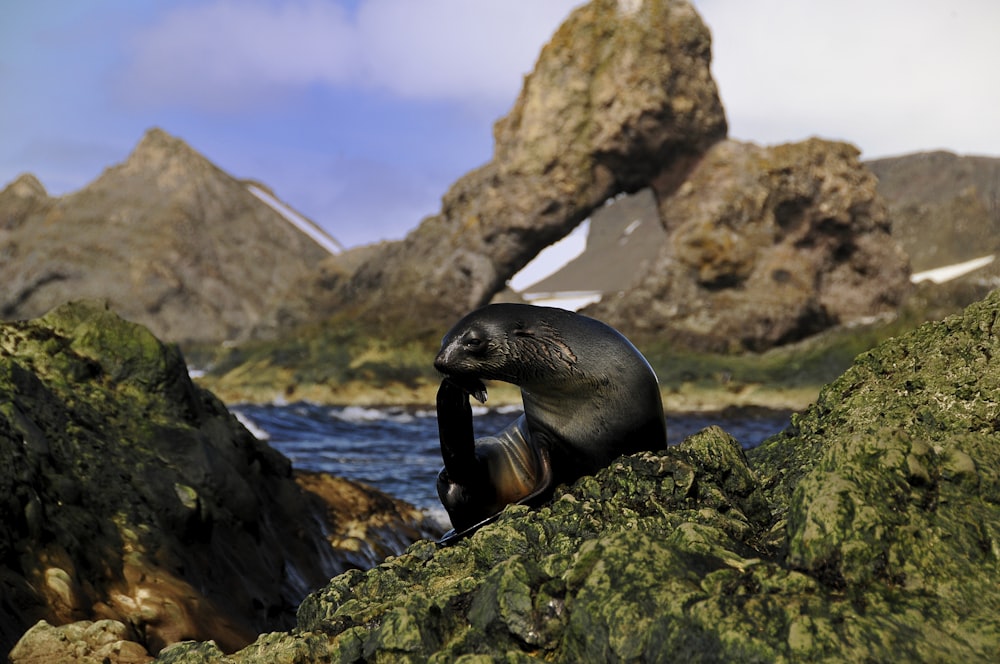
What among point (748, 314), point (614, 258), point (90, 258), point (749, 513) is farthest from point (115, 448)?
point (614, 258)

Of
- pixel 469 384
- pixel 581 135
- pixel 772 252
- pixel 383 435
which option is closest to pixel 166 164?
pixel 581 135

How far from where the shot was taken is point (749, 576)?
235 cm

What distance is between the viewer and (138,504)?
5270 millimetres

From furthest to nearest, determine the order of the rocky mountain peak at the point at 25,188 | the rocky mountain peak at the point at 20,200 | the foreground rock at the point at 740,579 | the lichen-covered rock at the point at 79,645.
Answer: the rocky mountain peak at the point at 25,188 < the rocky mountain peak at the point at 20,200 < the lichen-covered rock at the point at 79,645 < the foreground rock at the point at 740,579

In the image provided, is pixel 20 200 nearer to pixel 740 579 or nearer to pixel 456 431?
pixel 456 431

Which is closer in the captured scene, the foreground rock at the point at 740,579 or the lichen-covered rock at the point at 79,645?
the foreground rock at the point at 740,579

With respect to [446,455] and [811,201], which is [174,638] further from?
[811,201]

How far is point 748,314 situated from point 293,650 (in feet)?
89.2

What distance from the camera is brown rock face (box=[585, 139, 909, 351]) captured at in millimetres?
29312

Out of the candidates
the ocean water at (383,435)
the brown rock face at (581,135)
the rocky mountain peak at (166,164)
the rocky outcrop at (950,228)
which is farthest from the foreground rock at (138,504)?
the rocky mountain peak at (166,164)

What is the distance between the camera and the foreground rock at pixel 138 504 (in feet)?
14.6

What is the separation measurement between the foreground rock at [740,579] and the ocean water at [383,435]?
6513 mm

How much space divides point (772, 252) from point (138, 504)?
1084 inches

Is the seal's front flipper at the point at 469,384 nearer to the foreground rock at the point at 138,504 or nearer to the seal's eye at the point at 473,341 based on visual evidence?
the seal's eye at the point at 473,341
